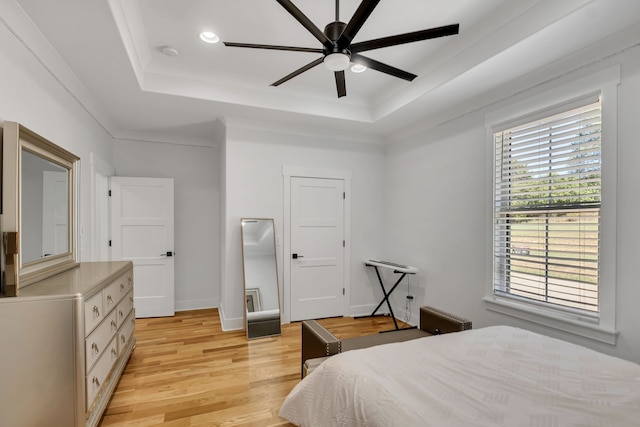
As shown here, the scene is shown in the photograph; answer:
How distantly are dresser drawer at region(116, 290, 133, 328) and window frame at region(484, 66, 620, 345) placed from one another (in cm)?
332

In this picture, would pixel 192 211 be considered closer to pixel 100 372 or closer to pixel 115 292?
pixel 115 292

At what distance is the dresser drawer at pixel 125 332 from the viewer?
2.61 m

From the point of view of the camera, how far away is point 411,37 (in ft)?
6.15

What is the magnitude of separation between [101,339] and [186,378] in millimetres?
928

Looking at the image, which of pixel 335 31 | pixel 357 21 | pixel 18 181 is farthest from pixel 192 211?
pixel 357 21

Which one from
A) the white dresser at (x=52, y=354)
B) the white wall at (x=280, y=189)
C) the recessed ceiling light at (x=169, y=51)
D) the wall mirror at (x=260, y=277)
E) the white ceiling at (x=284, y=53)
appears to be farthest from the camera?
the white wall at (x=280, y=189)

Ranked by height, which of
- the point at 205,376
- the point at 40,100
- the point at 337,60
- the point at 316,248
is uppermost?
the point at 337,60

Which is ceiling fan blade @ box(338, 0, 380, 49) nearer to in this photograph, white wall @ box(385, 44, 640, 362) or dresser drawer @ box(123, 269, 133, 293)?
white wall @ box(385, 44, 640, 362)

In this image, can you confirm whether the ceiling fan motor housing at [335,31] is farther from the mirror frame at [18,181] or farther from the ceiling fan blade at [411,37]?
the mirror frame at [18,181]

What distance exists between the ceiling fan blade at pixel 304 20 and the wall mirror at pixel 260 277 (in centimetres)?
254

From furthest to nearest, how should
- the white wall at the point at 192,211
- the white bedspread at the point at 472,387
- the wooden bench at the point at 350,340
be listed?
the white wall at the point at 192,211 → the wooden bench at the point at 350,340 → the white bedspread at the point at 472,387

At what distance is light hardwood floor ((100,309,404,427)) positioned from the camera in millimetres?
2240

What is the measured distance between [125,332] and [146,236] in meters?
1.90

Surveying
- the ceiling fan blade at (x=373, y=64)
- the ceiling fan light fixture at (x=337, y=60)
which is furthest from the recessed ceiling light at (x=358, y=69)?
the ceiling fan light fixture at (x=337, y=60)
